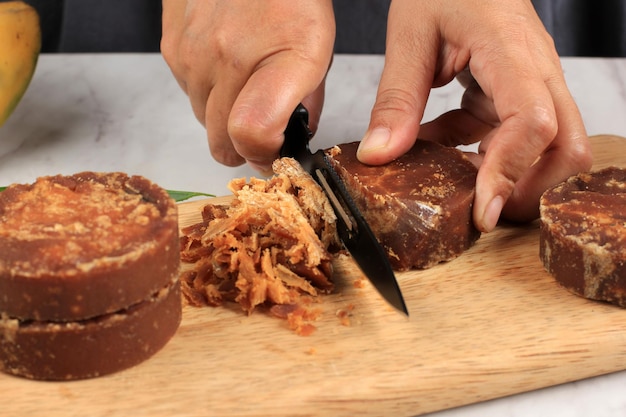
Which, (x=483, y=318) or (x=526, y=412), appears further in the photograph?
(x=483, y=318)

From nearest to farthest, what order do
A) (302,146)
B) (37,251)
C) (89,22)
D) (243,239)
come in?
(37,251) < (243,239) < (302,146) < (89,22)

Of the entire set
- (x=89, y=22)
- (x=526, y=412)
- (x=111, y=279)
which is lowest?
(x=89, y=22)

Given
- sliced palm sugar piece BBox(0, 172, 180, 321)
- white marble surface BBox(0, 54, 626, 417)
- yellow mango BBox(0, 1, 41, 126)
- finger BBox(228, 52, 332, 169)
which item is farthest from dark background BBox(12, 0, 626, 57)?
sliced palm sugar piece BBox(0, 172, 180, 321)

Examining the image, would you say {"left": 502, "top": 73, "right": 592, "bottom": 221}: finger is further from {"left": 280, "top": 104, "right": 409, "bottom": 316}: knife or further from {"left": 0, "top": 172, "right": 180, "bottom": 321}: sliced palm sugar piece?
{"left": 0, "top": 172, "right": 180, "bottom": 321}: sliced palm sugar piece

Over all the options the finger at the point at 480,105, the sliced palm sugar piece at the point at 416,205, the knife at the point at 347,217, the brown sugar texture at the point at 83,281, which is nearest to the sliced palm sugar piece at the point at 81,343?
the brown sugar texture at the point at 83,281

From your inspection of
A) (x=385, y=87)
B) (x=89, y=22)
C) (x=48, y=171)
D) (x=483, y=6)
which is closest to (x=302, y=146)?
(x=385, y=87)

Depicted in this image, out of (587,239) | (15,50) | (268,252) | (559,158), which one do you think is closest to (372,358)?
(268,252)

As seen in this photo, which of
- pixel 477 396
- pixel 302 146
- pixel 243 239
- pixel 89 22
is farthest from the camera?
pixel 89 22

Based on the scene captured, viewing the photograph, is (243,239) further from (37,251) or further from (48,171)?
(48,171)
